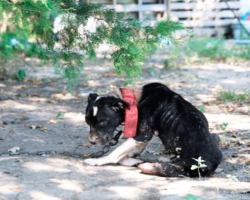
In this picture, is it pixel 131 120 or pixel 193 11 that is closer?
pixel 131 120

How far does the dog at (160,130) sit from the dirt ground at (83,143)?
138mm

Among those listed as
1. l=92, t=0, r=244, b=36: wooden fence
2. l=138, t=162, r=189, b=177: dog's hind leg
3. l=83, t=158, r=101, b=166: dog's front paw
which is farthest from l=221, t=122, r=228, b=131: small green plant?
l=92, t=0, r=244, b=36: wooden fence

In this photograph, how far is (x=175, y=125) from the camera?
19.1ft

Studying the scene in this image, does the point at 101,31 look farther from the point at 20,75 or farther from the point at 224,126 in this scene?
the point at 20,75

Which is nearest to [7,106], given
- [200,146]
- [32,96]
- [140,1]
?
[32,96]

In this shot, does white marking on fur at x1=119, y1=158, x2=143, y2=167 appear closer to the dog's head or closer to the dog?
the dog

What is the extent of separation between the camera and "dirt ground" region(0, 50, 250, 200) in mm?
4992

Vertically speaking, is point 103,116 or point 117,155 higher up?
point 103,116

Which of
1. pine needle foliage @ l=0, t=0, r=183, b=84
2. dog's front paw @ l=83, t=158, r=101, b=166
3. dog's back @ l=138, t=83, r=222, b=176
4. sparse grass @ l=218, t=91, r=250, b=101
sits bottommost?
dog's front paw @ l=83, t=158, r=101, b=166

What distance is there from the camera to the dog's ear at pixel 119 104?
589 cm

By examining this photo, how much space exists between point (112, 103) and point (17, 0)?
138 cm

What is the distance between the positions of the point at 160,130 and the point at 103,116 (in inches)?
23.3

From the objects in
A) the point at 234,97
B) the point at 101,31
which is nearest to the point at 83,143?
the point at 101,31

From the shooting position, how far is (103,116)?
5.90m
